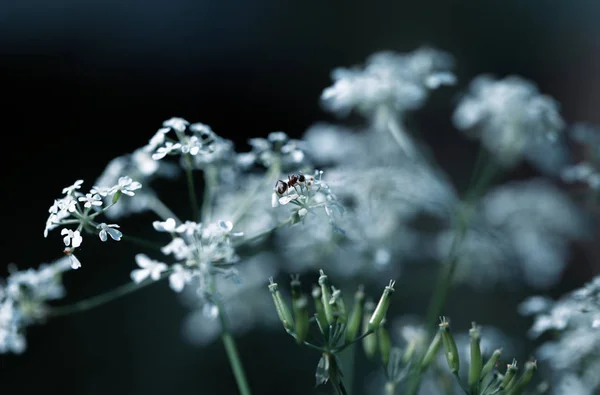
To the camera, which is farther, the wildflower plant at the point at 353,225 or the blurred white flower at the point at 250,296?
the blurred white flower at the point at 250,296

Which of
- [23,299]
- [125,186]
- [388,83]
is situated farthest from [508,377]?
[23,299]

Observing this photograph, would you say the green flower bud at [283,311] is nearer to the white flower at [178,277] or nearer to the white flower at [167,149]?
the white flower at [178,277]

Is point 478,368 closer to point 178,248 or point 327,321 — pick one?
point 327,321

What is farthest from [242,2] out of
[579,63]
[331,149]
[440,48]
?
[331,149]

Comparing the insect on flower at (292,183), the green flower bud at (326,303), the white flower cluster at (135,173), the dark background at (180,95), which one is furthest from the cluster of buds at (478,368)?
the dark background at (180,95)

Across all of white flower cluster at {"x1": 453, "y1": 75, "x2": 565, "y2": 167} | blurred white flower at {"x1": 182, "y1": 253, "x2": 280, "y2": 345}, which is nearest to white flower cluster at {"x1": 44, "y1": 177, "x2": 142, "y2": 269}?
blurred white flower at {"x1": 182, "y1": 253, "x2": 280, "y2": 345}

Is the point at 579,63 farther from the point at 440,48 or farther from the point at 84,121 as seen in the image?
the point at 84,121

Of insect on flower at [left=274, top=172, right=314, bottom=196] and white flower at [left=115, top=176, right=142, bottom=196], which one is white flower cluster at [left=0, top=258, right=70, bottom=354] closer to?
white flower at [left=115, top=176, right=142, bottom=196]
